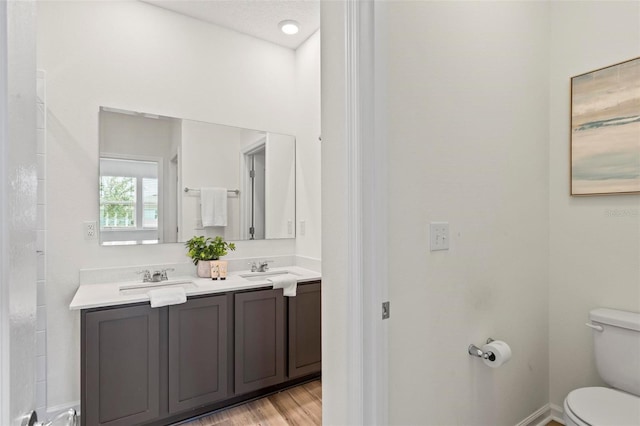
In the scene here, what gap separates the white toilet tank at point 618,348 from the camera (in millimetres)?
1502

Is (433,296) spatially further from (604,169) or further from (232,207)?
(232,207)

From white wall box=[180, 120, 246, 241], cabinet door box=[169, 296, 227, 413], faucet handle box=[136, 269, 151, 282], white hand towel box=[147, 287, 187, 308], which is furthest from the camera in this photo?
white wall box=[180, 120, 246, 241]

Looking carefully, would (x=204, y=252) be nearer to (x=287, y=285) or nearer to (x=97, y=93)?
(x=287, y=285)

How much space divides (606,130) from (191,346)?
2.54 meters

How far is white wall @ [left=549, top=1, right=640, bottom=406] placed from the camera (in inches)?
64.7

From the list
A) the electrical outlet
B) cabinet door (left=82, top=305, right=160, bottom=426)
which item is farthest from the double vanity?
the electrical outlet

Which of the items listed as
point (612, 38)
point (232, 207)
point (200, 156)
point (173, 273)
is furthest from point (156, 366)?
point (612, 38)

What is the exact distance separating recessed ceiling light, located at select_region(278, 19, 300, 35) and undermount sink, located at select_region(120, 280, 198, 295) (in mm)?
2117

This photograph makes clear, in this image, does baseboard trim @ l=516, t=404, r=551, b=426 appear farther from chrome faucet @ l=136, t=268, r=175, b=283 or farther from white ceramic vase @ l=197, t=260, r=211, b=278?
chrome faucet @ l=136, t=268, r=175, b=283

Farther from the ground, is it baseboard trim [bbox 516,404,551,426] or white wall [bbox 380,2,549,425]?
white wall [bbox 380,2,549,425]

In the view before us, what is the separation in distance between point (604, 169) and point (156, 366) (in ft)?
8.54

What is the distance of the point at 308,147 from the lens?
9.60 feet

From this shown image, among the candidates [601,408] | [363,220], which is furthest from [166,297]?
[601,408]

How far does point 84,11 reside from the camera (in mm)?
2219
